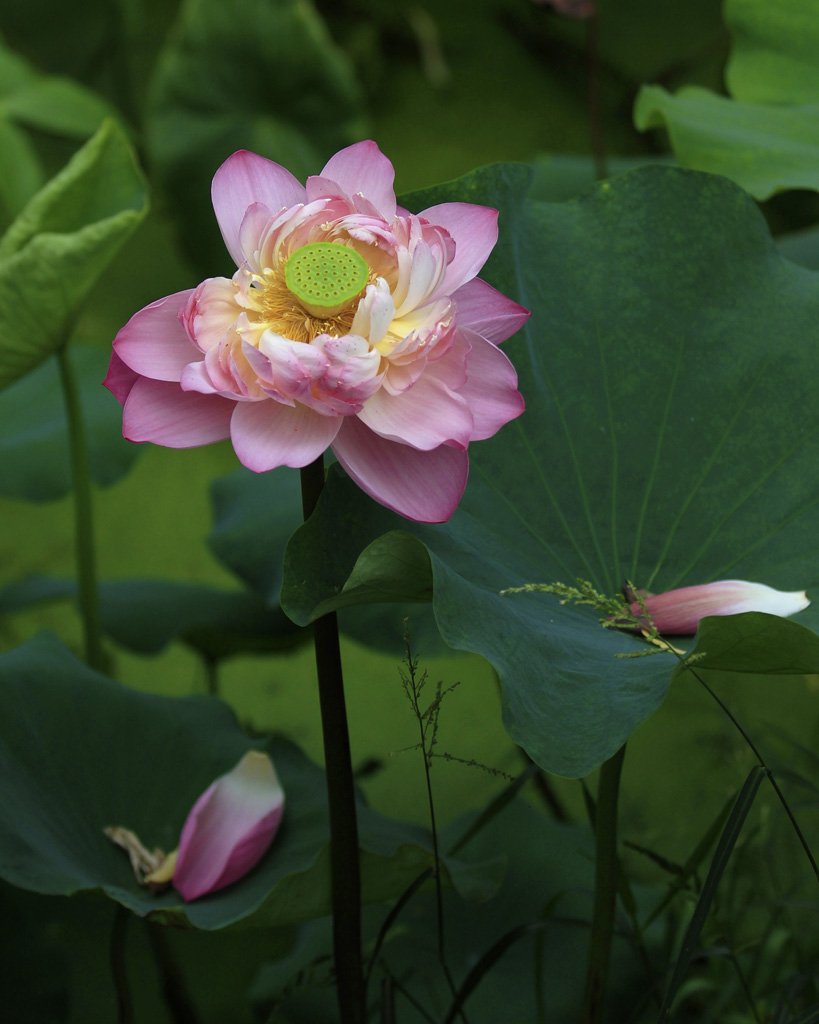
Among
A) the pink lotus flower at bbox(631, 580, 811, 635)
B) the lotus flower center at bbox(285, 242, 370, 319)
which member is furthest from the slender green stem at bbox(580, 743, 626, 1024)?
the lotus flower center at bbox(285, 242, 370, 319)

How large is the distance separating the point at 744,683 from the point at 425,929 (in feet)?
2.82

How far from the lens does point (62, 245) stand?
31.8 inches

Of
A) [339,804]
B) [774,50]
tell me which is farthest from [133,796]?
[774,50]

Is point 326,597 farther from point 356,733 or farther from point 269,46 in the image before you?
point 269,46

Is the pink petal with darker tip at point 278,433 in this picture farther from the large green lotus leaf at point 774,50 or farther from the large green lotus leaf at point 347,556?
the large green lotus leaf at point 774,50

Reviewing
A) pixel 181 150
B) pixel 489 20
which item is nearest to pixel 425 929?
pixel 181 150

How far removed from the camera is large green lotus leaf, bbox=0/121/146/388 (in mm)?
814

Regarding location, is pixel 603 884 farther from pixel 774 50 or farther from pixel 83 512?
pixel 774 50

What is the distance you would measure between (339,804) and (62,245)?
51cm

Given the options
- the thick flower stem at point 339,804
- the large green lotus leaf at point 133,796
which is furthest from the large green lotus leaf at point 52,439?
the thick flower stem at point 339,804

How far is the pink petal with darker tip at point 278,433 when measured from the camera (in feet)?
1.52

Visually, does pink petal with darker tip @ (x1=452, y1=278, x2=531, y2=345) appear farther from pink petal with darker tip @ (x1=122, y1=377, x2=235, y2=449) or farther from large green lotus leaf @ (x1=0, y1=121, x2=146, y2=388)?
large green lotus leaf @ (x1=0, y1=121, x2=146, y2=388)

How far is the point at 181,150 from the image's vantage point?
2254mm

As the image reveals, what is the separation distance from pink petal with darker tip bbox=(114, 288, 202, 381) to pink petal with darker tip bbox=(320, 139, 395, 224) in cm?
11
